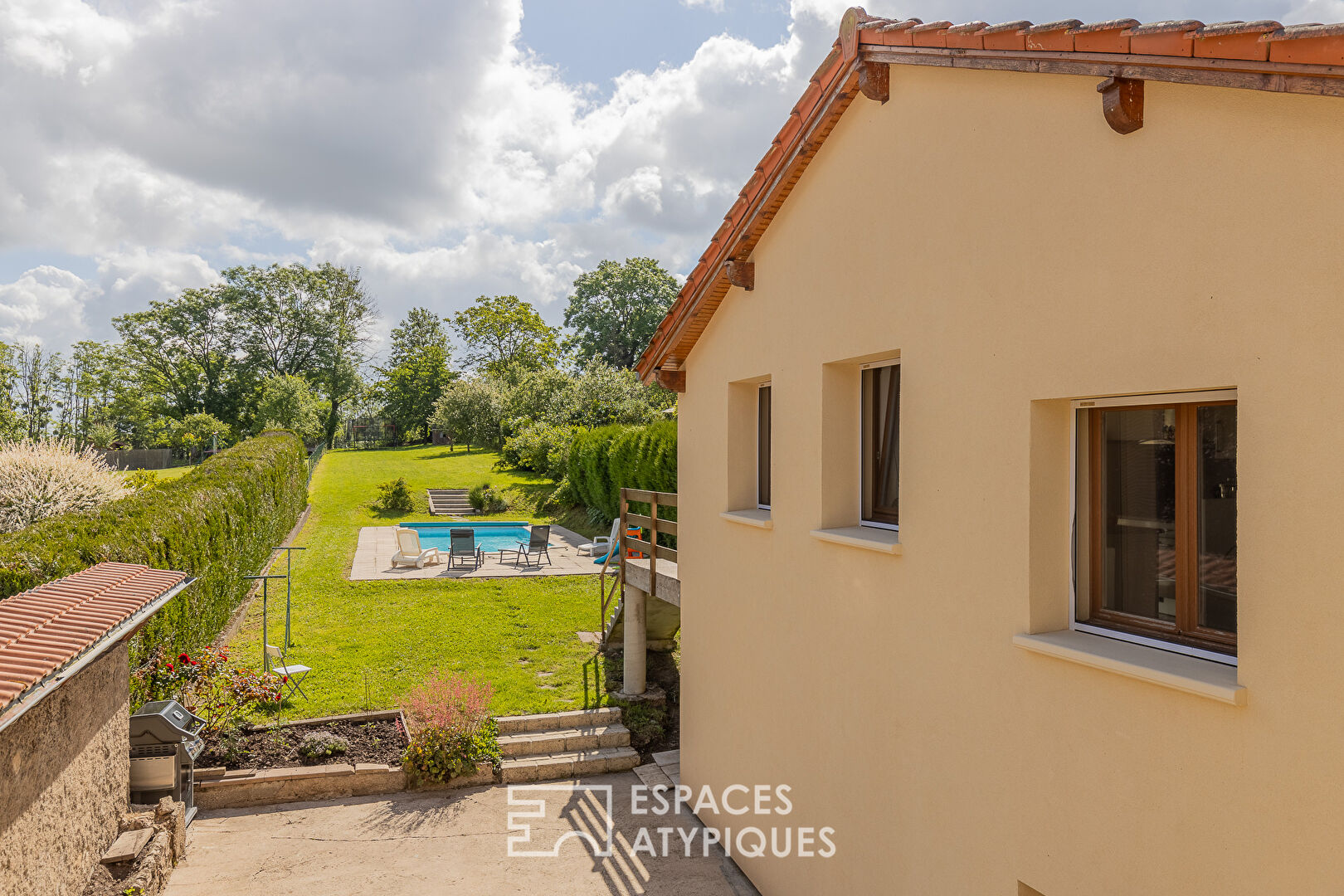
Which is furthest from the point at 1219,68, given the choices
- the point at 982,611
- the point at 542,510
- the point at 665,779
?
the point at 542,510

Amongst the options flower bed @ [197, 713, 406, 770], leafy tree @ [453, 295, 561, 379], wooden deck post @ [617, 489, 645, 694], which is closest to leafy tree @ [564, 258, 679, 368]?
leafy tree @ [453, 295, 561, 379]

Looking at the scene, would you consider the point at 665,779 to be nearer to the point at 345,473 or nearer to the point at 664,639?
the point at 664,639

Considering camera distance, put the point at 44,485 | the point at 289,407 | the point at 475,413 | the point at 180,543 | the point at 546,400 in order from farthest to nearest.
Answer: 1. the point at 289,407
2. the point at 475,413
3. the point at 546,400
4. the point at 44,485
5. the point at 180,543

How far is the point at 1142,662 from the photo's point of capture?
3.52 m

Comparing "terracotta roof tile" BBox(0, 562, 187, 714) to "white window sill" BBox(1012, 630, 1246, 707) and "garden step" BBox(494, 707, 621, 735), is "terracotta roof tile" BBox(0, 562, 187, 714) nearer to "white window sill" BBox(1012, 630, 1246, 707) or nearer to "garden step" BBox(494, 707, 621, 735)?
"garden step" BBox(494, 707, 621, 735)

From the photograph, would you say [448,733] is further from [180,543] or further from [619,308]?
[619,308]

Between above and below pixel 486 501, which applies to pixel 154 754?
below

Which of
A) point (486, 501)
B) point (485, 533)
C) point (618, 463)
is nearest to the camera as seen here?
point (618, 463)

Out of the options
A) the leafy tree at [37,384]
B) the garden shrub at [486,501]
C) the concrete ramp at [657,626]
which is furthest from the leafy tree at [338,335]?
the concrete ramp at [657,626]

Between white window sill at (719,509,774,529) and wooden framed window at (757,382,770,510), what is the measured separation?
29 centimetres

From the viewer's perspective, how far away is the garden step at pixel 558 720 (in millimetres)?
11320

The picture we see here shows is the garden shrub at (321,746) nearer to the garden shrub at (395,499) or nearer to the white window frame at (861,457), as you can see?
the white window frame at (861,457)

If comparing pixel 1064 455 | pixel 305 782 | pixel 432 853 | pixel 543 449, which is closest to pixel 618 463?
pixel 543 449

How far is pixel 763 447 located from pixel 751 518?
1.00 metres
